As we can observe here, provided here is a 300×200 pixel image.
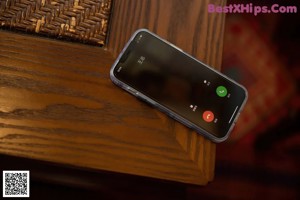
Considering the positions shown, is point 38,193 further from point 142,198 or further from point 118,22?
point 118,22

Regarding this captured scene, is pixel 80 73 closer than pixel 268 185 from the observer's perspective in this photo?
Yes

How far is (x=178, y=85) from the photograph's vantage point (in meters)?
0.50

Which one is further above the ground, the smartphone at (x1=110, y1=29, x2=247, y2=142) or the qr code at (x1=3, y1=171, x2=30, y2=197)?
the smartphone at (x1=110, y1=29, x2=247, y2=142)

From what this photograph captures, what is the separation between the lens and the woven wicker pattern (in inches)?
19.4

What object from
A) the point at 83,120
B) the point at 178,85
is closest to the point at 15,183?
the point at 83,120

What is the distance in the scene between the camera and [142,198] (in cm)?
80

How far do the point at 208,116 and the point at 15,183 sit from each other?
33 centimetres

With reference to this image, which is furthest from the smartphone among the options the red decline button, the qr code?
the qr code

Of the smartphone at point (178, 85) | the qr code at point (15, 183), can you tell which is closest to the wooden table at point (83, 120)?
the smartphone at point (178, 85)

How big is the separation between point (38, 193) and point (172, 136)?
0.45m

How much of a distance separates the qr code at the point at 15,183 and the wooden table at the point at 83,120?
138mm

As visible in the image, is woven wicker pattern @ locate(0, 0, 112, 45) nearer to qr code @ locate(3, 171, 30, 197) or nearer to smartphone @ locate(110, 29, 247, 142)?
smartphone @ locate(110, 29, 247, 142)

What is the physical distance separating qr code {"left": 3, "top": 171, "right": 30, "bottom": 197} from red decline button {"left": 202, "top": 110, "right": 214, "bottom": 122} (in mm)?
313

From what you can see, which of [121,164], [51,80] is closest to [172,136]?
[121,164]
